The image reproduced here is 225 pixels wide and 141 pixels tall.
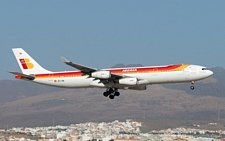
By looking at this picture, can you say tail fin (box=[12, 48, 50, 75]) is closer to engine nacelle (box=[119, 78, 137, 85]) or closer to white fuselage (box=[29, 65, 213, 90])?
white fuselage (box=[29, 65, 213, 90])

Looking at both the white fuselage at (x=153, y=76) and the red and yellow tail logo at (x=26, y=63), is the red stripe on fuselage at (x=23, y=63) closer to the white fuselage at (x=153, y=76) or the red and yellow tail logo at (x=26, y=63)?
the red and yellow tail logo at (x=26, y=63)

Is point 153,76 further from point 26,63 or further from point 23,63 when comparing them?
point 23,63

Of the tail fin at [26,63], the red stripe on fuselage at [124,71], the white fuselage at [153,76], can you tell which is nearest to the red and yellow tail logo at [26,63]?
the tail fin at [26,63]

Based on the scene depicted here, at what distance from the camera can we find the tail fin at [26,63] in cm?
7431

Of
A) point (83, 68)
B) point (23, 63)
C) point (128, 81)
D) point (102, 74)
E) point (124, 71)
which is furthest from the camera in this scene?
point (23, 63)

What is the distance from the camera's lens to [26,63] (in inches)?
2982

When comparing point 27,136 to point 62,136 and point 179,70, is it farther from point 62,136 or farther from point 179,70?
point 179,70

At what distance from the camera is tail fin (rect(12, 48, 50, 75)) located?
244 ft

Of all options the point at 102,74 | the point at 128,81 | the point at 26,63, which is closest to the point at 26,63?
the point at 26,63

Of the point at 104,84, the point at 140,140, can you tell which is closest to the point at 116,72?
the point at 104,84

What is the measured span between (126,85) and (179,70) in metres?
7.07

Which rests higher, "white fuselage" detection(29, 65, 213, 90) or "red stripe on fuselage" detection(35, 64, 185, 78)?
"red stripe on fuselage" detection(35, 64, 185, 78)

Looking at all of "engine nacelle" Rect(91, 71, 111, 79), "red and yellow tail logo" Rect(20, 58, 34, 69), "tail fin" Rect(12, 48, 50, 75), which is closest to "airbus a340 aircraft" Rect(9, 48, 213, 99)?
"engine nacelle" Rect(91, 71, 111, 79)

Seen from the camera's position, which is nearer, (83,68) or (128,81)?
(83,68)
